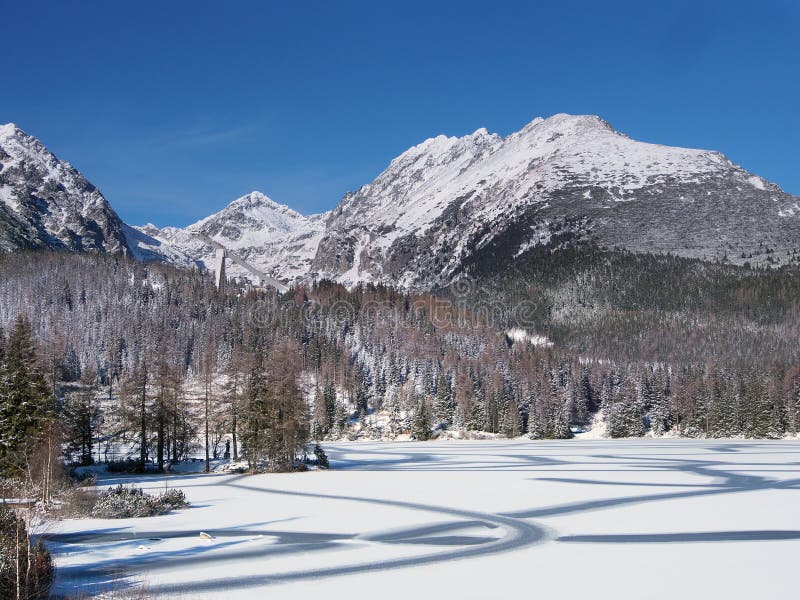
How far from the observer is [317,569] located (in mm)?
20922

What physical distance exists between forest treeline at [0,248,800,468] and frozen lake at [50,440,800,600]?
619 inches

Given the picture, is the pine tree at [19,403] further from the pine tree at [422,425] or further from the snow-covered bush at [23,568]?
the pine tree at [422,425]

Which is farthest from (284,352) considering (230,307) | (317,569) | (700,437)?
(230,307)

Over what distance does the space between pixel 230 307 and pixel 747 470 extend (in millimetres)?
162074

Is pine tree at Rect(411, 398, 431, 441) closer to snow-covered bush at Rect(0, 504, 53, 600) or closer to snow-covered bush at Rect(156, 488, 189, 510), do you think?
snow-covered bush at Rect(156, 488, 189, 510)

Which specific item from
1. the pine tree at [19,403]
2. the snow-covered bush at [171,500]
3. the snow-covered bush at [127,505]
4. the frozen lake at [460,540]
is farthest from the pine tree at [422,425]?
the snow-covered bush at [127,505]

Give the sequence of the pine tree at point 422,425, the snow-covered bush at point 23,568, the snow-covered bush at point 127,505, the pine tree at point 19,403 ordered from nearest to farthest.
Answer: the snow-covered bush at point 23,568 → the snow-covered bush at point 127,505 → the pine tree at point 19,403 → the pine tree at point 422,425

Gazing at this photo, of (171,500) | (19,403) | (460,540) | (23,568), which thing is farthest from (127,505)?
(23,568)

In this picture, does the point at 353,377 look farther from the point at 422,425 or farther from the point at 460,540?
the point at 460,540

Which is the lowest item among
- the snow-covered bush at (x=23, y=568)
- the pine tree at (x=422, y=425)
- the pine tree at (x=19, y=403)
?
the pine tree at (x=422, y=425)

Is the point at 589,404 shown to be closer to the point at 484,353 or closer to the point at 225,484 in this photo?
the point at 484,353

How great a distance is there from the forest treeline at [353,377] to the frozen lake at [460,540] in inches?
619

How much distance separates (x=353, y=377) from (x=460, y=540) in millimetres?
117585

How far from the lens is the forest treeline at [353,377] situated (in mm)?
59719
